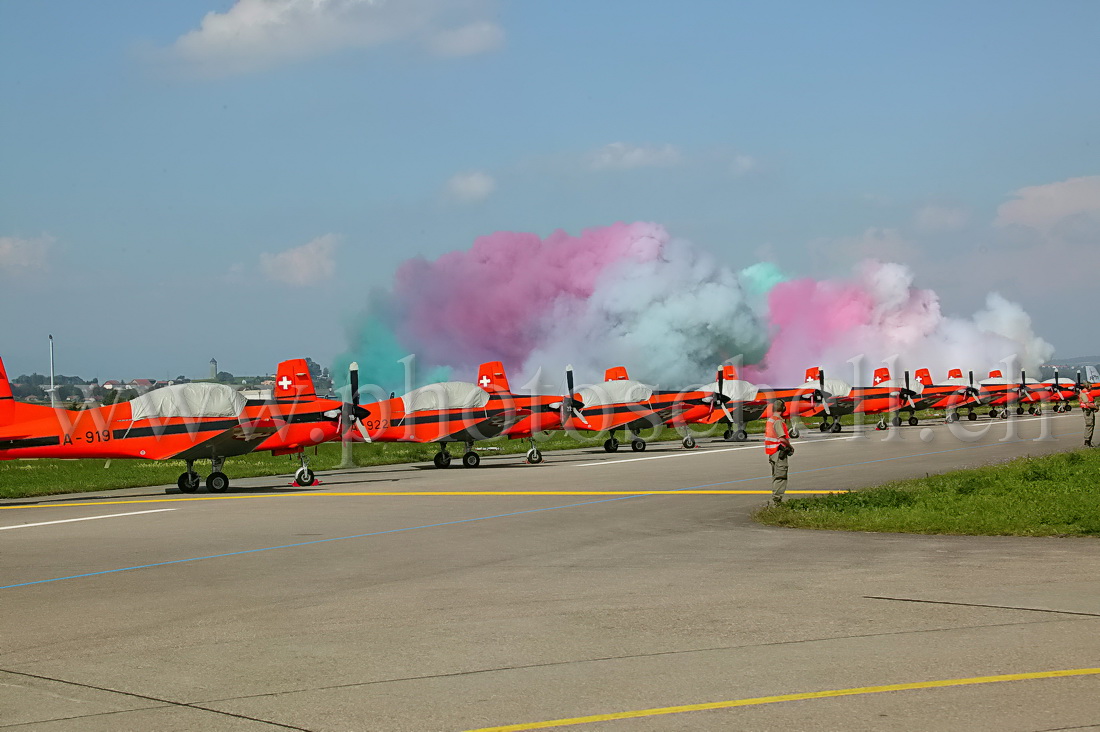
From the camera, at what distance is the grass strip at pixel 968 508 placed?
14602mm

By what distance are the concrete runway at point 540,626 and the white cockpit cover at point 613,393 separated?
68.4ft

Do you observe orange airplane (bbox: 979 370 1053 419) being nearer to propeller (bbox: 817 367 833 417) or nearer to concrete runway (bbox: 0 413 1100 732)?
propeller (bbox: 817 367 833 417)

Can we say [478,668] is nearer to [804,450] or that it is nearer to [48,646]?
[48,646]

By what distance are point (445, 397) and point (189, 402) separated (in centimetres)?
889

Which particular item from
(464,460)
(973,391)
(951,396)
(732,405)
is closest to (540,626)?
(464,460)

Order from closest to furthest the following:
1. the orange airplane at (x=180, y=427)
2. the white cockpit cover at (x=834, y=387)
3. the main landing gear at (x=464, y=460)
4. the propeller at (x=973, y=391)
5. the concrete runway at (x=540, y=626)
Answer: the concrete runway at (x=540, y=626) → the orange airplane at (x=180, y=427) → the main landing gear at (x=464, y=460) → the white cockpit cover at (x=834, y=387) → the propeller at (x=973, y=391)

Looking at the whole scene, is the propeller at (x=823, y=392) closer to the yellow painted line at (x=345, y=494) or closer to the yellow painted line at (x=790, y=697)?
the yellow painted line at (x=345, y=494)

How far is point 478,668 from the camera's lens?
7250 millimetres

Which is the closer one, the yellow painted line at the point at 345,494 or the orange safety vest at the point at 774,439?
the orange safety vest at the point at 774,439

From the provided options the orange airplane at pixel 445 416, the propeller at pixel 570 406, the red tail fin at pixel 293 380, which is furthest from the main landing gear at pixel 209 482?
the propeller at pixel 570 406

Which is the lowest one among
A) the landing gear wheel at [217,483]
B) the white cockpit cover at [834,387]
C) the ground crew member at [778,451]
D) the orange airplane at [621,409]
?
the landing gear wheel at [217,483]

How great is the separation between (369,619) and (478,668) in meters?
2.21

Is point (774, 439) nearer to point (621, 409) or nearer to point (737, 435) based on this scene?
point (621, 409)

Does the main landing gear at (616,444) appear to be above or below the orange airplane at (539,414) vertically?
below
